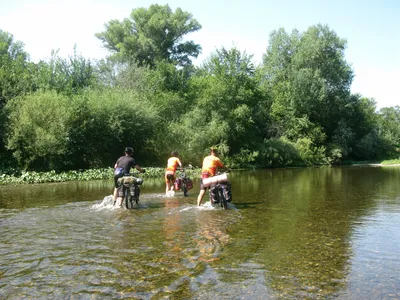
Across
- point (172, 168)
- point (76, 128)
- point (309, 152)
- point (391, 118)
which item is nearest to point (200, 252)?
point (172, 168)

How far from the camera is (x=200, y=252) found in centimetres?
760

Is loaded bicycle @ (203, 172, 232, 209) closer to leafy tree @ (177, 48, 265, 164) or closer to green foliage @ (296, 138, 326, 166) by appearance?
leafy tree @ (177, 48, 265, 164)

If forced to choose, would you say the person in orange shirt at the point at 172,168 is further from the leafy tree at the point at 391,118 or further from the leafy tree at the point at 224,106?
the leafy tree at the point at 391,118

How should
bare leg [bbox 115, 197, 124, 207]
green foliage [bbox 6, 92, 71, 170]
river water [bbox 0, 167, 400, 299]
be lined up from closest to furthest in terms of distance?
river water [bbox 0, 167, 400, 299] < bare leg [bbox 115, 197, 124, 207] < green foliage [bbox 6, 92, 71, 170]

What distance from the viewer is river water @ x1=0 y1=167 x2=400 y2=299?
18.7ft

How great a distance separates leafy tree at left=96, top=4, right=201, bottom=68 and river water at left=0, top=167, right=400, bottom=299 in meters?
51.0

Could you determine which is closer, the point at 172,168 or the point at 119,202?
the point at 119,202

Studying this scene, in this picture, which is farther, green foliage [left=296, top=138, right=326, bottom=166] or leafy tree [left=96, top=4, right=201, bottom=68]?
leafy tree [left=96, top=4, right=201, bottom=68]

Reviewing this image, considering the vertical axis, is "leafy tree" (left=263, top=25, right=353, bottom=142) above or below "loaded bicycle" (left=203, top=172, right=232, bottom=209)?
above

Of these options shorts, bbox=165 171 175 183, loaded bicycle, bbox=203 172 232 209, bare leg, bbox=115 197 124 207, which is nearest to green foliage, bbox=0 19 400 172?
shorts, bbox=165 171 175 183

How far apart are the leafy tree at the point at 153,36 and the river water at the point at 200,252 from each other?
51.0 metres

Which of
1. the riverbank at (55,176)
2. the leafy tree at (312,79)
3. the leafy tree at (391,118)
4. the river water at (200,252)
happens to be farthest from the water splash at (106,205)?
the leafy tree at (391,118)

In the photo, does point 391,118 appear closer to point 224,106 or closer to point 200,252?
point 224,106

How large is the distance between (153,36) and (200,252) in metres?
58.8
